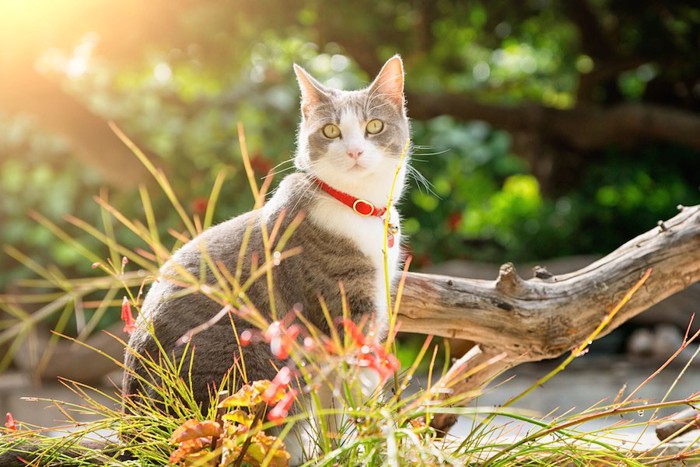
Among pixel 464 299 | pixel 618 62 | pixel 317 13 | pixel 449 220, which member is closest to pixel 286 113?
pixel 317 13

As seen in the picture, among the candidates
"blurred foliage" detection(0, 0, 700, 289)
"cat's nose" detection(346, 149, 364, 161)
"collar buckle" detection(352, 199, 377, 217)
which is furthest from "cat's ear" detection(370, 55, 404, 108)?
"blurred foliage" detection(0, 0, 700, 289)

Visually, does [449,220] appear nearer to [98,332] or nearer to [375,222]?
[98,332]

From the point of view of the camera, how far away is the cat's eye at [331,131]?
2.37 m

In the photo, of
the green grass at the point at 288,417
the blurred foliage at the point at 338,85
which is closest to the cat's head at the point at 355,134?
the green grass at the point at 288,417

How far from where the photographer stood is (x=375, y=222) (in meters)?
2.33

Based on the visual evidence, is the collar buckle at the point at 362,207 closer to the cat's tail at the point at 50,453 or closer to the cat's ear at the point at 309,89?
the cat's ear at the point at 309,89

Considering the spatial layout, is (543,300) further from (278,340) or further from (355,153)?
(278,340)

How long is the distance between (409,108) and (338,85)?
0.92m

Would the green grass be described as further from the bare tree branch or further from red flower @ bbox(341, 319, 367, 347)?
the bare tree branch

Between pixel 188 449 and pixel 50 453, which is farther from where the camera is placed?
pixel 50 453

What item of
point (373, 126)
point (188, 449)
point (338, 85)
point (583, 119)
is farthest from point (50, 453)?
point (583, 119)

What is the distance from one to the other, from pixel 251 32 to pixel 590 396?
3522mm

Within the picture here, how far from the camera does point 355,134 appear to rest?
232cm

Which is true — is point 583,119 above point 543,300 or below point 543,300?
below
